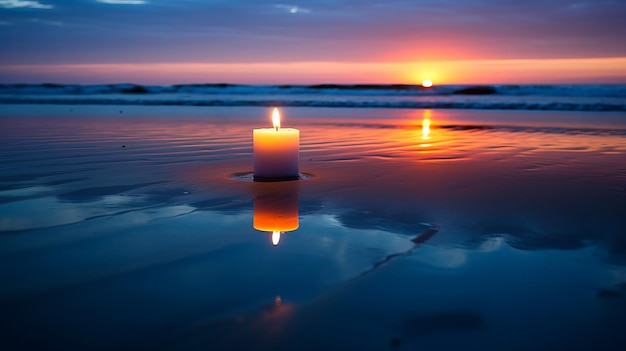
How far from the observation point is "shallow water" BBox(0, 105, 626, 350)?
1089 mm

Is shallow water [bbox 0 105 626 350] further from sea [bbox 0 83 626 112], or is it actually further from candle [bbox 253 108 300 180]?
sea [bbox 0 83 626 112]

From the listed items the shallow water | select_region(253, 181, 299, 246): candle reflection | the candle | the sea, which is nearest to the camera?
the shallow water

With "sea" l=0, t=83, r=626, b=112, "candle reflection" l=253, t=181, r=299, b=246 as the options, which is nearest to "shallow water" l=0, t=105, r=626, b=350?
"candle reflection" l=253, t=181, r=299, b=246

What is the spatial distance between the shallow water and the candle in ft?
0.33

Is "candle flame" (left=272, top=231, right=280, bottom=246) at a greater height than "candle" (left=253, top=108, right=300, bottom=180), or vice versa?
"candle" (left=253, top=108, right=300, bottom=180)

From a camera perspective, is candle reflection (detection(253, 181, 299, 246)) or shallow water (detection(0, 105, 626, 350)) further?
candle reflection (detection(253, 181, 299, 246))

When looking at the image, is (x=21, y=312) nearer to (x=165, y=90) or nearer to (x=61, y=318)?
(x=61, y=318)

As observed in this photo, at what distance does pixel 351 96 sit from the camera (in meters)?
18.9

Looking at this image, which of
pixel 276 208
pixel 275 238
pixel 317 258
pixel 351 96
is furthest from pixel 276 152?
pixel 351 96

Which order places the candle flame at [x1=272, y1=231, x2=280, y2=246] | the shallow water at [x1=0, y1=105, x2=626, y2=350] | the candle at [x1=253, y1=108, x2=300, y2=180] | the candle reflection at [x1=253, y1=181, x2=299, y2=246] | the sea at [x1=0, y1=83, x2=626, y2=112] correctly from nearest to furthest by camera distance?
the shallow water at [x1=0, y1=105, x2=626, y2=350], the candle flame at [x1=272, y1=231, x2=280, y2=246], the candle reflection at [x1=253, y1=181, x2=299, y2=246], the candle at [x1=253, y1=108, x2=300, y2=180], the sea at [x1=0, y1=83, x2=626, y2=112]

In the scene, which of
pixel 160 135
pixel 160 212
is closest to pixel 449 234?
pixel 160 212

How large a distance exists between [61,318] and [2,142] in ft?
13.4

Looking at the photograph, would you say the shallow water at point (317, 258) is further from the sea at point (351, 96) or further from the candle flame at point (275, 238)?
the sea at point (351, 96)

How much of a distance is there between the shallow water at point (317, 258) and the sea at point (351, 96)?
29.2ft
